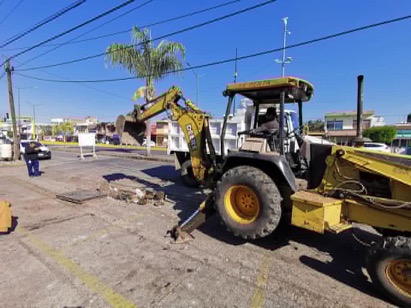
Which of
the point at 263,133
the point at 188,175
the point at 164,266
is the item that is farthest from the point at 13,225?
the point at 263,133

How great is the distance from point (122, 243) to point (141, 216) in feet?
4.71

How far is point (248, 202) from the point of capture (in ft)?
13.6

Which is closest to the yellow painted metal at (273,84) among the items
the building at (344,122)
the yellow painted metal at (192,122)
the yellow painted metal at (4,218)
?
the yellow painted metal at (192,122)

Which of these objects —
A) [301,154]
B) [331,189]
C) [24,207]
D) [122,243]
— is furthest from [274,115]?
[24,207]

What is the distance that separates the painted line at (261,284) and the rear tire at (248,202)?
424 millimetres

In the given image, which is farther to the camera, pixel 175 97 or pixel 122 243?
pixel 175 97

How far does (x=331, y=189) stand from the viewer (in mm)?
3689

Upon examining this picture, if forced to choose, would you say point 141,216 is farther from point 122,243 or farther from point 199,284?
point 199,284

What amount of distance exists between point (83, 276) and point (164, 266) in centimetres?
108

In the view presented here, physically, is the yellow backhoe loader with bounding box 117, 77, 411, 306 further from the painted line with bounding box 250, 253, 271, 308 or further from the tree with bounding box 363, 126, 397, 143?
the tree with bounding box 363, 126, 397, 143

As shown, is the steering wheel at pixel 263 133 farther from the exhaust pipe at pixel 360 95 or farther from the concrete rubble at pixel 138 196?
the concrete rubble at pixel 138 196

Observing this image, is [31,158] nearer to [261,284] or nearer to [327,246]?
[261,284]

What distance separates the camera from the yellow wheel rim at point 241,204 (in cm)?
404

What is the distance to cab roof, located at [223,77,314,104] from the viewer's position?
161 inches
